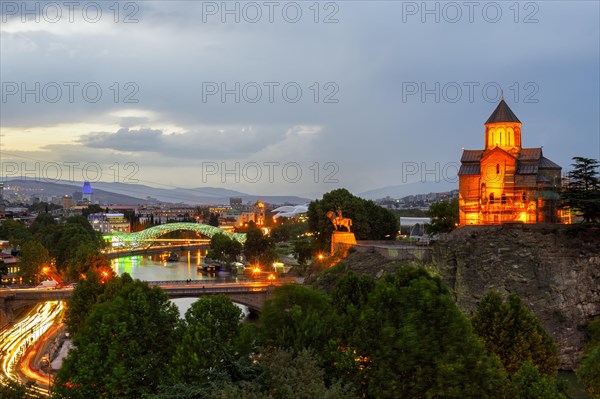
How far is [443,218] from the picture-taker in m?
45.1

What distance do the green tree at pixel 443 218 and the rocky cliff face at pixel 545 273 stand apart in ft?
35.2

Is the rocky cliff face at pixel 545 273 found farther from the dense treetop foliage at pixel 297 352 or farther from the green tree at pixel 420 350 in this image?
the green tree at pixel 420 350

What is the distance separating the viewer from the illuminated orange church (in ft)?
121

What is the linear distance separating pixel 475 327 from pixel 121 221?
122494 millimetres

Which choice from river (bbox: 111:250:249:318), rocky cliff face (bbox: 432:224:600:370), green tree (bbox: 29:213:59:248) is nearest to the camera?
rocky cliff face (bbox: 432:224:600:370)

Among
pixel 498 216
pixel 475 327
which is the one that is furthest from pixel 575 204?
pixel 475 327

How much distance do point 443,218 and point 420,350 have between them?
30295 mm

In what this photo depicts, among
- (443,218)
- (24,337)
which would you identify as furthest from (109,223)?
(24,337)

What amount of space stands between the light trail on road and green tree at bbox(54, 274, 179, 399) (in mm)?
6943

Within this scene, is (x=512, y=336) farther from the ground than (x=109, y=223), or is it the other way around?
(x=109, y=223)

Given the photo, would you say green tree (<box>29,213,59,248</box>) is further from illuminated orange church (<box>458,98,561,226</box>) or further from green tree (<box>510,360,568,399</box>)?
green tree (<box>510,360,568,399</box>)

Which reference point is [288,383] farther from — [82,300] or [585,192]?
[585,192]

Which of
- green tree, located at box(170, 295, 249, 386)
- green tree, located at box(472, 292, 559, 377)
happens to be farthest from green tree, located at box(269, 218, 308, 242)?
green tree, located at box(170, 295, 249, 386)

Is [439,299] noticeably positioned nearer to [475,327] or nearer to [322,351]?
[322,351]
